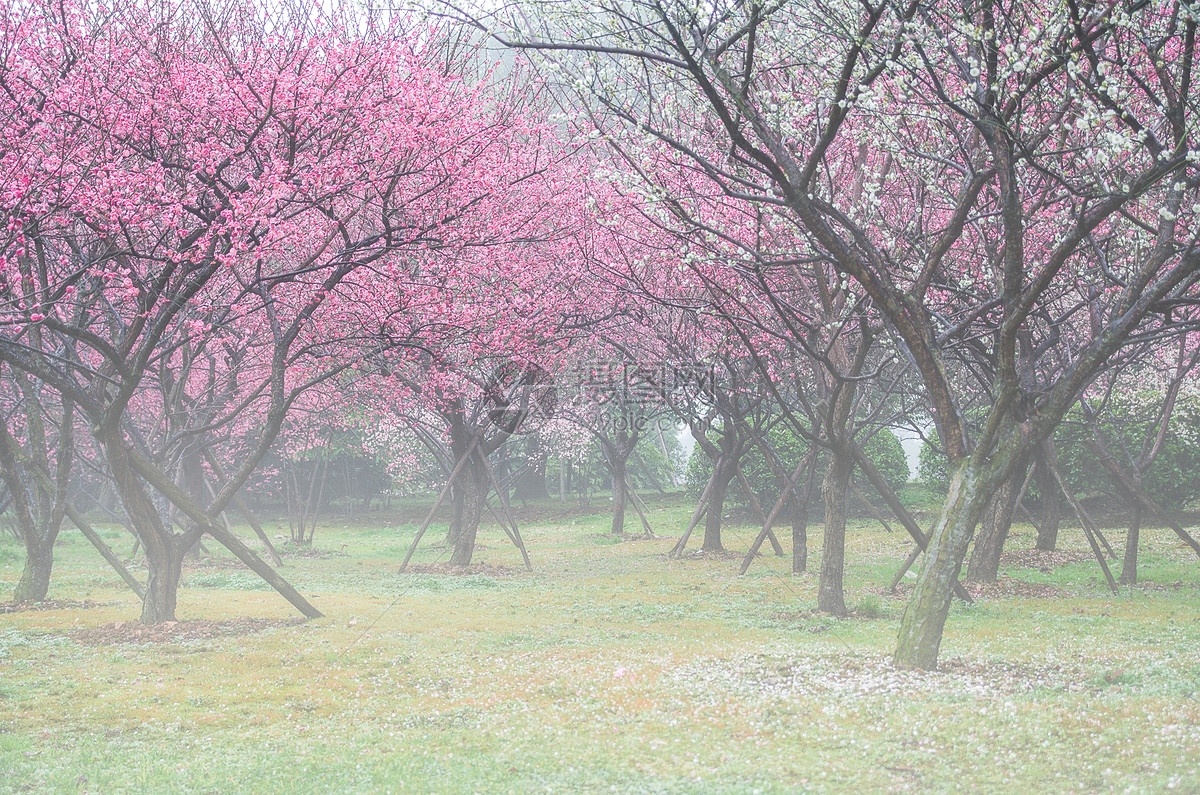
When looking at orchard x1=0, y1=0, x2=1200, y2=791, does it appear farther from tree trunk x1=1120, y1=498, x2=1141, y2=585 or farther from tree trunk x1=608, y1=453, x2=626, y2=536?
tree trunk x1=608, y1=453, x2=626, y2=536

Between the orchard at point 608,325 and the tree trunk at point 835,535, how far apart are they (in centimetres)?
7

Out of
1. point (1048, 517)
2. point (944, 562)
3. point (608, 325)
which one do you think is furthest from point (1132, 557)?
point (608, 325)

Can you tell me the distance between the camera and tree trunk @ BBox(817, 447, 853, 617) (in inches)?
597

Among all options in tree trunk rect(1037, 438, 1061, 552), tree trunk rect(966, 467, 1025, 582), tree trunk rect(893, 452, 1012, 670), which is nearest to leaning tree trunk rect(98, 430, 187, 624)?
tree trunk rect(893, 452, 1012, 670)

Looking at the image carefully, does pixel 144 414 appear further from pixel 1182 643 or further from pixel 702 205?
pixel 1182 643

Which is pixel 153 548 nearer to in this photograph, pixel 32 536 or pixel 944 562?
pixel 32 536

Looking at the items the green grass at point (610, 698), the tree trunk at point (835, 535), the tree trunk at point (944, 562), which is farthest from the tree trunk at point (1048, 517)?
the tree trunk at point (944, 562)

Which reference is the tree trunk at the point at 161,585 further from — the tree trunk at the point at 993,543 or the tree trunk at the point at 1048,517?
the tree trunk at the point at 1048,517

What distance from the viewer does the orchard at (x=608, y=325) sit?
796 centimetres

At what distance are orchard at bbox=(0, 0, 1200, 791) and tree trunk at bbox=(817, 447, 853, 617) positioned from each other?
7 cm

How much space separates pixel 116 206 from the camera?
34.6ft

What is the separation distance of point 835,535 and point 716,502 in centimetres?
1259

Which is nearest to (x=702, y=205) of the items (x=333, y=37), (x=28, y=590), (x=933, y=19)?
(x=333, y=37)

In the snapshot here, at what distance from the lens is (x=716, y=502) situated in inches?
1096
